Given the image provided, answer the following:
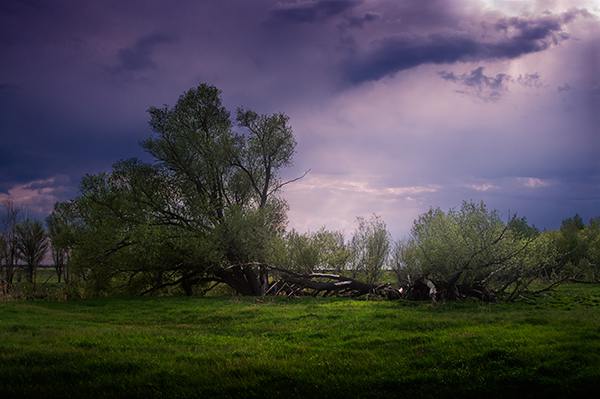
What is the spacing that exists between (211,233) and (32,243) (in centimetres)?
3176

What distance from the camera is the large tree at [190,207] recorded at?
138 ft

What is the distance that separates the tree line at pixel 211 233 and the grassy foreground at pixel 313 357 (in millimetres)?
14931

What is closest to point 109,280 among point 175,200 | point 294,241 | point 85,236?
point 85,236

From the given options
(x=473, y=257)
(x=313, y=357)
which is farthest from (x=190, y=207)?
(x=313, y=357)

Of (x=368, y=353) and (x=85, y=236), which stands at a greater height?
(x=85, y=236)

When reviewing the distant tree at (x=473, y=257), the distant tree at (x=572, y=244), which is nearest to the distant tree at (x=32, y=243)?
the distant tree at (x=473, y=257)

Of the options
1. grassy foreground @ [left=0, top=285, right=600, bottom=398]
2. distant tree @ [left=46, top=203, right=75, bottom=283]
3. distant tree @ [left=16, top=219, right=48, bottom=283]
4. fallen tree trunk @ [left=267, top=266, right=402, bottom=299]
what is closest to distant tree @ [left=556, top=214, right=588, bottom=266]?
fallen tree trunk @ [left=267, top=266, right=402, bottom=299]

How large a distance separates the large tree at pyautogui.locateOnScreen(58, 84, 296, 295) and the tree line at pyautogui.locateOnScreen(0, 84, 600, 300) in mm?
95

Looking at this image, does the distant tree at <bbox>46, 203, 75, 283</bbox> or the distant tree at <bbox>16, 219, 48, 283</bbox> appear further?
the distant tree at <bbox>16, 219, 48, 283</bbox>

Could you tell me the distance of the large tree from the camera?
4212 centimetres

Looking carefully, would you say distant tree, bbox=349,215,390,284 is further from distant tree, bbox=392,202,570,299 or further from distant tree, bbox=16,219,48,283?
distant tree, bbox=16,219,48,283

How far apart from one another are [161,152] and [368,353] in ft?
113

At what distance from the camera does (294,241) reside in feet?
141

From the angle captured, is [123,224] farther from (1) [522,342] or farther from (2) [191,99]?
(1) [522,342]
